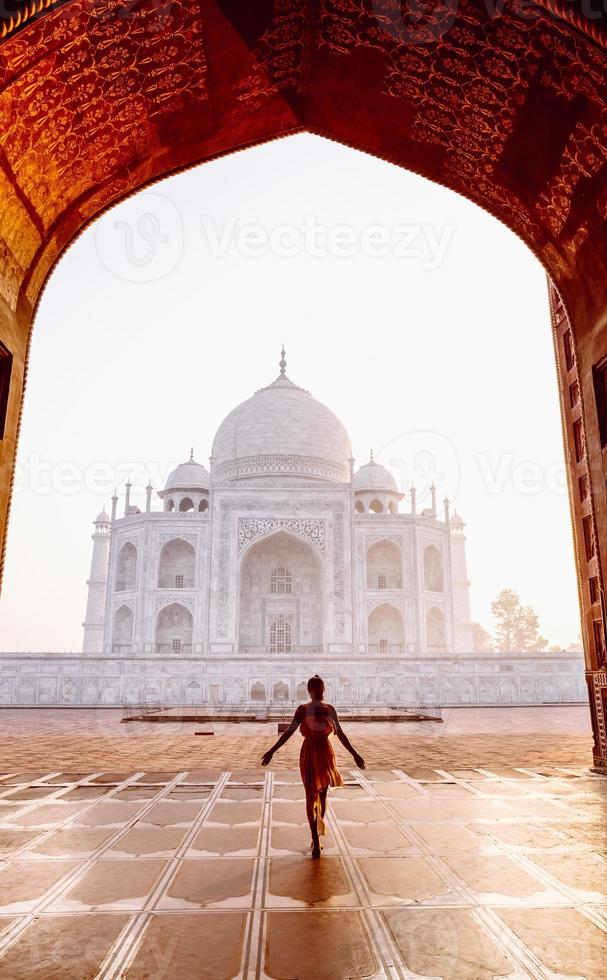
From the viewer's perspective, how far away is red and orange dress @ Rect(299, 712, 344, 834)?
10.5 ft

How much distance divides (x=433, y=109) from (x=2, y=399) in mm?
3540

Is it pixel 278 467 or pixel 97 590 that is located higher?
pixel 278 467

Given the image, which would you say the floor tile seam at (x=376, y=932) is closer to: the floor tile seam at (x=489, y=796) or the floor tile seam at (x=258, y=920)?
the floor tile seam at (x=258, y=920)

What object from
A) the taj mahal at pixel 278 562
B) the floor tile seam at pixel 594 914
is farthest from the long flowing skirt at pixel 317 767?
the taj mahal at pixel 278 562

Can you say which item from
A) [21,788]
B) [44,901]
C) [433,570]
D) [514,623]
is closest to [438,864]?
[44,901]

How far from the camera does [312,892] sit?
2.68m

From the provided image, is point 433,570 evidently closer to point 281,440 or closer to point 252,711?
point 281,440

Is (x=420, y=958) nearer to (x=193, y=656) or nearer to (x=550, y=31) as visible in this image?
(x=550, y=31)

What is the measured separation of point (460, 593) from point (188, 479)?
12.0m

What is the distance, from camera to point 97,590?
27.9m

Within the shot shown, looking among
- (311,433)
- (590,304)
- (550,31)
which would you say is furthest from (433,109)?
(311,433)

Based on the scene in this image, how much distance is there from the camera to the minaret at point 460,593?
27.3 meters

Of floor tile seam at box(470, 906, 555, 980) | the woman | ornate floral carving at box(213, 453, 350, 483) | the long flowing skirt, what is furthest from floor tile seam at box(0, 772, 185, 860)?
ornate floral carving at box(213, 453, 350, 483)

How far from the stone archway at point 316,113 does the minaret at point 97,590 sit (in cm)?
2460
